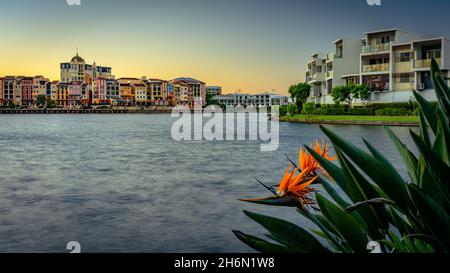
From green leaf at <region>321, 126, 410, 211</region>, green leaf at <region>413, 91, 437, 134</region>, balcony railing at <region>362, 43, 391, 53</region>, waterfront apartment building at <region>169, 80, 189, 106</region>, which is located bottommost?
green leaf at <region>321, 126, 410, 211</region>

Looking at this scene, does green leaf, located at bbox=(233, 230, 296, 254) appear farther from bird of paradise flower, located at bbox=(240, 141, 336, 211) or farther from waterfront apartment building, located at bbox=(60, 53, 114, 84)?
waterfront apartment building, located at bbox=(60, 53, 114, 84)

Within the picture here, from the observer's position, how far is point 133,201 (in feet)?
25.6

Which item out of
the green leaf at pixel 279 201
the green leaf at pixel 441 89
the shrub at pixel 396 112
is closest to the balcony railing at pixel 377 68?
the shrub at pixel 396 112

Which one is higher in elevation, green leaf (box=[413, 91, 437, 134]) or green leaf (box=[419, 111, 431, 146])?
green leaf (box=[413, 91, 437, 134])

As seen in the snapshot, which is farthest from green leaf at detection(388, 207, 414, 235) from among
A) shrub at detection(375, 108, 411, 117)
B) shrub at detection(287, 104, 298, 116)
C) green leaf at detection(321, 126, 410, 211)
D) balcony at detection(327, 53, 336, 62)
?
shrub at detection(287, 104, 298, 116)

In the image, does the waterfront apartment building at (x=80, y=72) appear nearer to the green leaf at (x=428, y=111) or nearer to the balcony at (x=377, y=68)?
the green leaf at (x=428, y=111)

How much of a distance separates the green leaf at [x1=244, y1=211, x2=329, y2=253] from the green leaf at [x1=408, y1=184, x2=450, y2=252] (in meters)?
0.21

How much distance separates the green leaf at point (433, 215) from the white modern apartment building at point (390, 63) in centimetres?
2361

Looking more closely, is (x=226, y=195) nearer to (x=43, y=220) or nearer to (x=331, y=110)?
(x=43, y=220)

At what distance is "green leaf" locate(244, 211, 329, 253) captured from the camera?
1.15m

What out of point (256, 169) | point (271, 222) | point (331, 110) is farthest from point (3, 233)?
point (331, 110)

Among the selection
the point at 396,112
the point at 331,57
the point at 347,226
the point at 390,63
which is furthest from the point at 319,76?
the point at 347,226

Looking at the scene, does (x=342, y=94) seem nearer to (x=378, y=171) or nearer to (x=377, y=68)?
(x=377, y=68)
